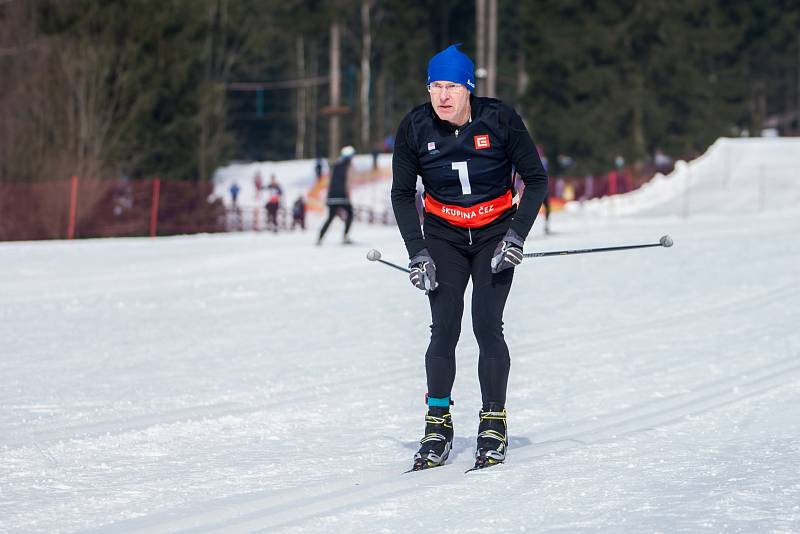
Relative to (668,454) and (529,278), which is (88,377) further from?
(529,278)

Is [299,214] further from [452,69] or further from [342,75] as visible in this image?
[342,75]

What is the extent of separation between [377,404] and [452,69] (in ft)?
8.40

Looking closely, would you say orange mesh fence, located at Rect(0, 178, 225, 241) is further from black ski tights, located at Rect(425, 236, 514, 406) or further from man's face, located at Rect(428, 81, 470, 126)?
man's face, located at Rect(428, 81, 470, 126)

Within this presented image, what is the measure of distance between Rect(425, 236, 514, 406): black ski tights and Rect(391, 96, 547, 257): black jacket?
0.24 ft

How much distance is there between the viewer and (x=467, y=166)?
5.14m

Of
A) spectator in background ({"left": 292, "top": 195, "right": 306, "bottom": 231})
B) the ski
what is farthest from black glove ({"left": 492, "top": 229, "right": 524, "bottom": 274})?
spectator in background ({"left": 292, "top": 195, "right": 306, "bottom": 231})

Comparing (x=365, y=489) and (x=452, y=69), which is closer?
(x=365, y=489)

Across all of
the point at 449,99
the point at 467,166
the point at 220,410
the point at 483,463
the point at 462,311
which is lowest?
the point at 220,410

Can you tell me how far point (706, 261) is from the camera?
50.8 feet

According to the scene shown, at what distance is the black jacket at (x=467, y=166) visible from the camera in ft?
16.8

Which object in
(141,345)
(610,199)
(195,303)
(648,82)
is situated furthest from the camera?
(648,82)

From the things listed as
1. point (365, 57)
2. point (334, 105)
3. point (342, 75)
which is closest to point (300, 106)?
point (342, 75)

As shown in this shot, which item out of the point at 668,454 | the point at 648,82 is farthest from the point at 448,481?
the point at 648,82

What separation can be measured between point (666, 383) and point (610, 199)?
85.2ft
